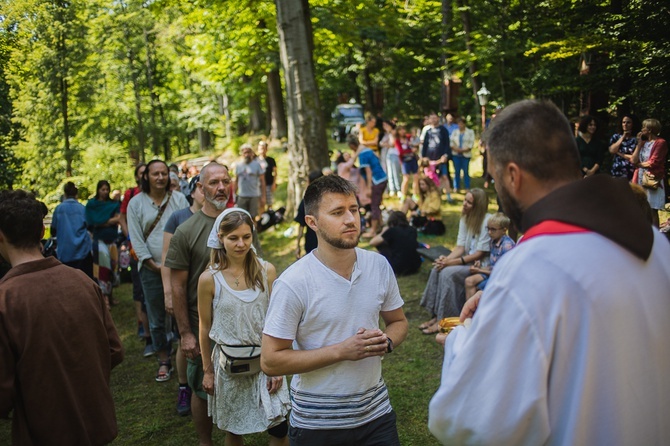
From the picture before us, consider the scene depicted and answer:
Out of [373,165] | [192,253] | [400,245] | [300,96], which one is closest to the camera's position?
[192,253]

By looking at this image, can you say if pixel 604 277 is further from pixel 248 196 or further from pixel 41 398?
pixel 248 196

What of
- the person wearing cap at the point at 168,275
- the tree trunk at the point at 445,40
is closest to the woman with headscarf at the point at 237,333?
the person wearing cap at the point at 168,275

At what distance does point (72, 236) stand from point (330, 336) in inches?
222

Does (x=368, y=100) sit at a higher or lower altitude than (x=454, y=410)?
higher

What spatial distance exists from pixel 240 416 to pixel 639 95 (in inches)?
346

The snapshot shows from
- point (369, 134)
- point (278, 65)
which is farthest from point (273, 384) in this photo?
point (278, 65)

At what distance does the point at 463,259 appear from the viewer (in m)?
7.35

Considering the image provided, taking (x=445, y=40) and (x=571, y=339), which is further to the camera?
(x=445, y=40)

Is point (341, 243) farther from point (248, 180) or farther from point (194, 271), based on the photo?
point (248, 180)

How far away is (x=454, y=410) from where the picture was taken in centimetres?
172

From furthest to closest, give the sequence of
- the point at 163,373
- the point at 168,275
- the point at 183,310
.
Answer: the point at 163,373 < the point at 168,275 < the point at 183,310

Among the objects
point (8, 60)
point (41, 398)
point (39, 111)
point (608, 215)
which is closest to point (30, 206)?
point (41, 398)

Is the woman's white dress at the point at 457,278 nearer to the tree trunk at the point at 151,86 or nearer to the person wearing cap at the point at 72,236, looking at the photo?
the person wearing cap at the point at 72,236

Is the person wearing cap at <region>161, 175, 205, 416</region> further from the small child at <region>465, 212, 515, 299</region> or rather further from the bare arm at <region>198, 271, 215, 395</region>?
the small child at <region>465, 212, 515, 299</region>
